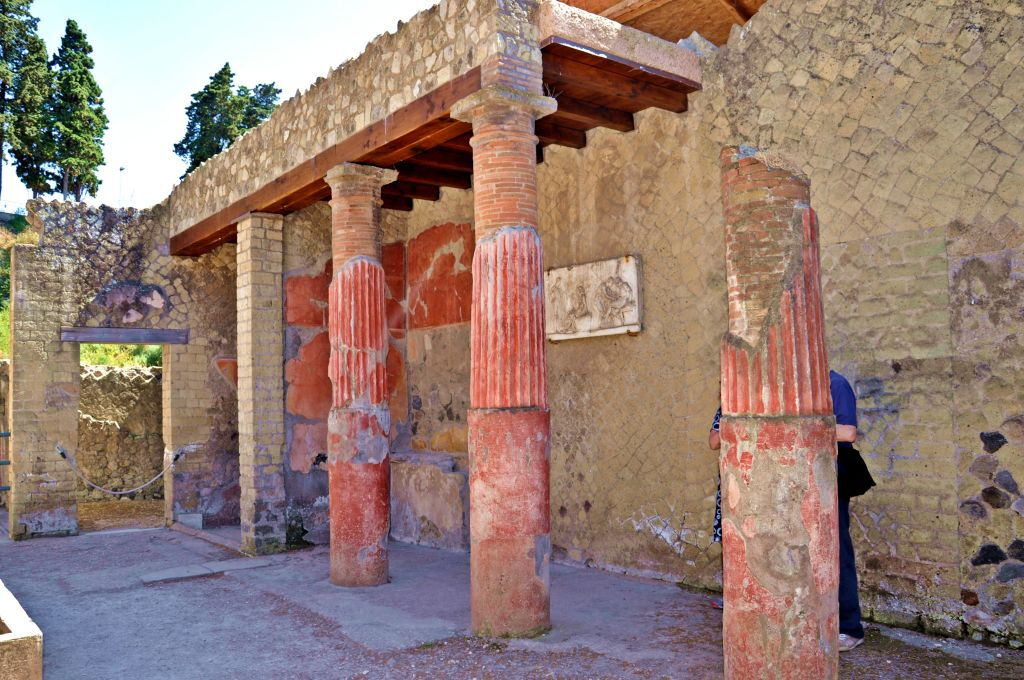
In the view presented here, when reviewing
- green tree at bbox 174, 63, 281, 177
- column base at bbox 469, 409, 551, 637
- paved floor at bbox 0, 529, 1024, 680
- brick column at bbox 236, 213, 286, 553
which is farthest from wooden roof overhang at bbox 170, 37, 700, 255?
green tree at bbox 174, 63, 281, 177

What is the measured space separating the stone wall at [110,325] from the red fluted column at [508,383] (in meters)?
5.98

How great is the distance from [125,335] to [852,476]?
814cm

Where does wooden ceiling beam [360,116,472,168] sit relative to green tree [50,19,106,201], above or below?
below

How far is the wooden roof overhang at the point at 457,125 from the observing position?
5355mm

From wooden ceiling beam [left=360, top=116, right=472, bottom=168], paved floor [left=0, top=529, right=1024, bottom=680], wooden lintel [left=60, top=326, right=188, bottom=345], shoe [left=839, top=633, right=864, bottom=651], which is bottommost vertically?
paved floor [left=0, top=529, right=1024, bottom=680]

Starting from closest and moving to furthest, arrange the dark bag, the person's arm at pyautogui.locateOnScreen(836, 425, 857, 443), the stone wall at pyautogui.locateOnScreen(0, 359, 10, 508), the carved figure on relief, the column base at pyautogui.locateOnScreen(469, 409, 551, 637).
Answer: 1. the person's arm at pyautogui.locateOnScreen(836, 425, 857, 443)
2. the dark bag
3. the column base at pyautogui.locateOnScreen(469, 409, 551, 637)
4. the carved figure on relief
5. the stone wall at pyautogui.locateOnScreen(0, 359, 10, 508)

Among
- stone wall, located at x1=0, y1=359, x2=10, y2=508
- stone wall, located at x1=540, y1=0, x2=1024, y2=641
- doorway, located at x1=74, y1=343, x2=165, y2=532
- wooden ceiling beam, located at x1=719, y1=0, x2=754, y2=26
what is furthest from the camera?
doorway, located at x1=74, y1=343, x2=165, y2=532

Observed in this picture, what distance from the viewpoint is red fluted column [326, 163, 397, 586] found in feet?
20.8

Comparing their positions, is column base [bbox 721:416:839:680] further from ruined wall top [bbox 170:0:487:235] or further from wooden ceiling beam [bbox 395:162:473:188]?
wooden ceiling beam [bbox 395:162:473:188]

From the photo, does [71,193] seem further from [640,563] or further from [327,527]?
[640,563]

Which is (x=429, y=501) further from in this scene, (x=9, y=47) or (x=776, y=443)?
(x=9, y=47)

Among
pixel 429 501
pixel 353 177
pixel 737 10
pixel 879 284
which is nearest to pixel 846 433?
pixel 879 284

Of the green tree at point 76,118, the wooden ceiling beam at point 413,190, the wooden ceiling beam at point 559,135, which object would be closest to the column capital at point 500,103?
the wooden ceiling beam at point 559,135

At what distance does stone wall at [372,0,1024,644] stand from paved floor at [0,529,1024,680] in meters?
0.41
